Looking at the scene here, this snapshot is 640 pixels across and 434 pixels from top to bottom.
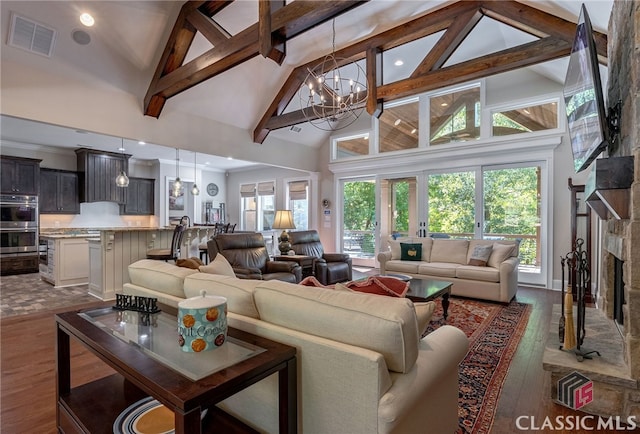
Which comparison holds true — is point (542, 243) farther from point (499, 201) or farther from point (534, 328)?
point (534, 328)

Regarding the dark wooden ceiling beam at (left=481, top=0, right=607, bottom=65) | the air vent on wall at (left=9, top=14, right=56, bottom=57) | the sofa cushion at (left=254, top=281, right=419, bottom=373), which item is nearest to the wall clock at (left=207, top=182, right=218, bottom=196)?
the air vent on wall at (left=9, top=14, right=56, bottom=57)

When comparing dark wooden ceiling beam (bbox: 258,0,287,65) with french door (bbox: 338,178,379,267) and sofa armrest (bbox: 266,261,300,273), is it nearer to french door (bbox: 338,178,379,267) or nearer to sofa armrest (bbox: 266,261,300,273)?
sofa armrest (bbox: 266,261,300,273)

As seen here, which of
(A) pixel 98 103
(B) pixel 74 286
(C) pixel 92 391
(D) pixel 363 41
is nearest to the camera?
(C) pixel 92 391

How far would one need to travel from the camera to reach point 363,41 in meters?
5.06

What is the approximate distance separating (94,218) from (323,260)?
6.32m

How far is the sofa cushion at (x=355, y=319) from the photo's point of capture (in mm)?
1111

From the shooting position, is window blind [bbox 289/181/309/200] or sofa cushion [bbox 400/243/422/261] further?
window blind [bbox 289/181/309/200]

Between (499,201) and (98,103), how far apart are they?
21.4ft

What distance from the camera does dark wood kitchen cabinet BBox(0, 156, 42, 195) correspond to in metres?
6.20

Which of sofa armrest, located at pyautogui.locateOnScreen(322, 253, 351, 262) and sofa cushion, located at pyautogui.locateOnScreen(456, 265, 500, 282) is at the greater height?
sofa armrest, located at pyautogui.locateOnScreen(322, 253, 351, 262)

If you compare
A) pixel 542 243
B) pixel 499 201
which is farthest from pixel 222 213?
pixel 542 243

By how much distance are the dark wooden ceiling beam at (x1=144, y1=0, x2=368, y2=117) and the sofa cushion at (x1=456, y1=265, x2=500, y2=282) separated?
3.61 m

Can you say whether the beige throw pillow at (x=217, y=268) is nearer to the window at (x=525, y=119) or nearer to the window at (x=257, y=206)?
the window at (x=525, y=119)
